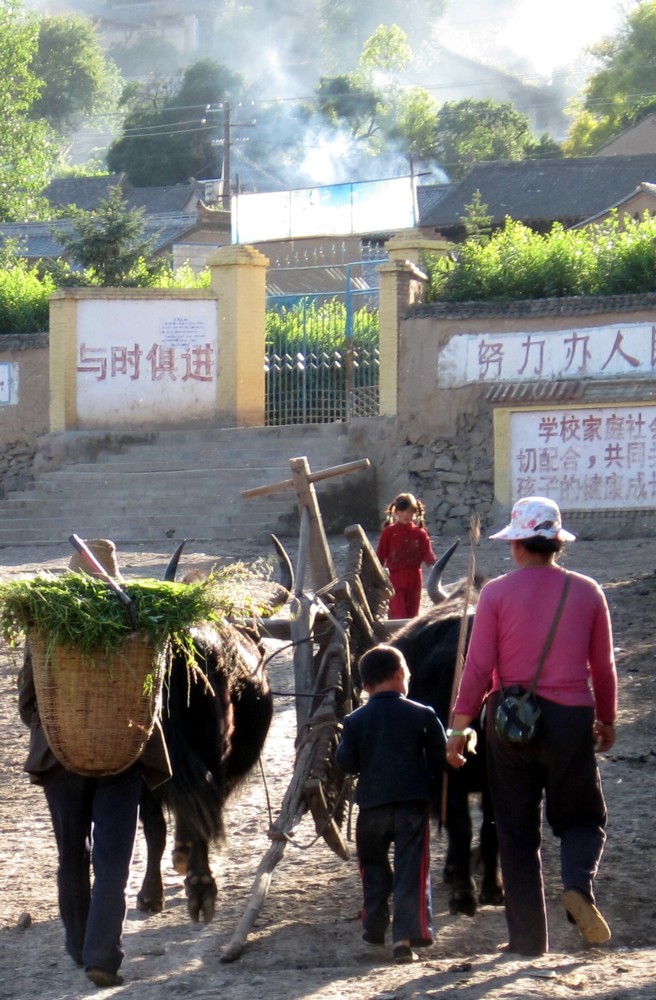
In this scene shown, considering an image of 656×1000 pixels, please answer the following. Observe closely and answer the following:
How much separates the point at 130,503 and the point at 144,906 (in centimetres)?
1118

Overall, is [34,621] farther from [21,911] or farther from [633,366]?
[633,366]

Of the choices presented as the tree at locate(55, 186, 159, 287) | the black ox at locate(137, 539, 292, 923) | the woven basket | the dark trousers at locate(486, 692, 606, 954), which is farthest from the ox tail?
the tree at locate(55, 186, 159, 287)

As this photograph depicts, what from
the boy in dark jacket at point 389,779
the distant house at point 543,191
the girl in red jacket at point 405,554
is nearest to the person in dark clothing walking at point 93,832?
the boy in dark jacket at point 389,779

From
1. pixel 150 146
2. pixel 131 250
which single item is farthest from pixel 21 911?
pixel 150 146

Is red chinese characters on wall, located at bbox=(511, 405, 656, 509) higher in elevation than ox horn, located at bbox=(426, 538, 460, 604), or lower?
higher

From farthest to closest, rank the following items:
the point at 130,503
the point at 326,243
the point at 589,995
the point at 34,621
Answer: the point at 326,243, the point at 130,503, the point at 34,621, the point at 589,995

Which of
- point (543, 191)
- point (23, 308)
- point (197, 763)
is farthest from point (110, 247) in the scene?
point (543, 191)

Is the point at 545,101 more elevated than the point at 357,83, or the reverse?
the point at 545,101

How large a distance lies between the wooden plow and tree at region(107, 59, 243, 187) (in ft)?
157

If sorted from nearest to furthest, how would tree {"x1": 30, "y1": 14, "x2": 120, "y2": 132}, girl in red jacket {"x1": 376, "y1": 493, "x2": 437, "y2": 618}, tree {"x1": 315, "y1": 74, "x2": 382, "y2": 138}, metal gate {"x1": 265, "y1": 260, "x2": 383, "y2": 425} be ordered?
girl in red jacket {"x1": 376, "y1": 493, "x2": 437, "y2": 618} → metal gate {"x1": 265, "y1": 260, "x2": 383, "y2": 425} → tree {"x1": 315, "y1": 74, "x2": 382, "y2": 138} → tree {"x1": 30, "y1": 14, "x2": 120, "y2": 132}

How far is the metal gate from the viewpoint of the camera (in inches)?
753

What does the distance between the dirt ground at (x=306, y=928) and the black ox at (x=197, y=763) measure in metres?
0.17

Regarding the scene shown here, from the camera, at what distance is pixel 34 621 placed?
4648 mm

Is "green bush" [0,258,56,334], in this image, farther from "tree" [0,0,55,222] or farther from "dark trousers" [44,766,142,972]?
"dark trousers" [44,766,142,972]
